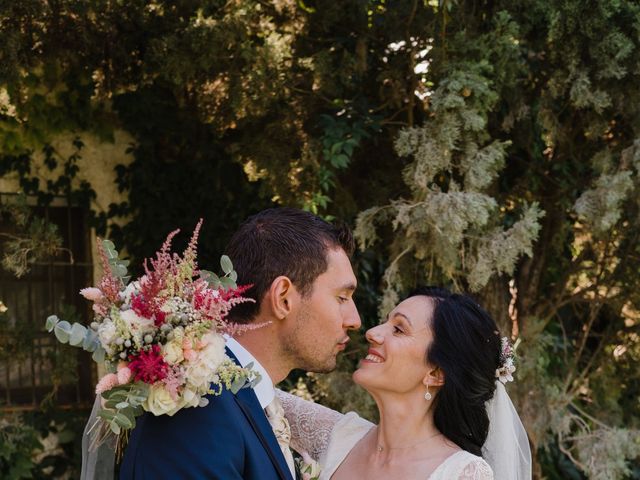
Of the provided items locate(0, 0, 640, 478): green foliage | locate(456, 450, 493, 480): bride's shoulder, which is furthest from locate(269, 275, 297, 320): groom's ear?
locate(0, 0, 640, 478): green foliage

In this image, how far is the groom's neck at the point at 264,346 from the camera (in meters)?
2.66

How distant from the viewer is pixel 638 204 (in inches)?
212

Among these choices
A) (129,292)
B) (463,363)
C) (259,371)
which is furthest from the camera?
(463,363)

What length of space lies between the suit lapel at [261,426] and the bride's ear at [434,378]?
3.34 feet

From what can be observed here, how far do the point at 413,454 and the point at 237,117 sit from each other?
2.81 m

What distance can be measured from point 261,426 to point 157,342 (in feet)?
1.31

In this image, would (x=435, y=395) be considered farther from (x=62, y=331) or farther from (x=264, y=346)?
(x=62, y=331)

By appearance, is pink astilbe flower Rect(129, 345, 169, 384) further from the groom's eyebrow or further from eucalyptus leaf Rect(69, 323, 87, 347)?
the groom's eyebrow

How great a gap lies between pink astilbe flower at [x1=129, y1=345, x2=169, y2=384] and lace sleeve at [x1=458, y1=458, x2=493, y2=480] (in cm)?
140

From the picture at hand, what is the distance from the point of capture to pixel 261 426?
2.40 m

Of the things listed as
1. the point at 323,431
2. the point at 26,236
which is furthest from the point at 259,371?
the point at 26,236

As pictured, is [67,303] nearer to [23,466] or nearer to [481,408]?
[23,466]

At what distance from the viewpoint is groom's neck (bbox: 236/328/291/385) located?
2.66m

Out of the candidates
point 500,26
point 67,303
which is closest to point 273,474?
point 500,26
